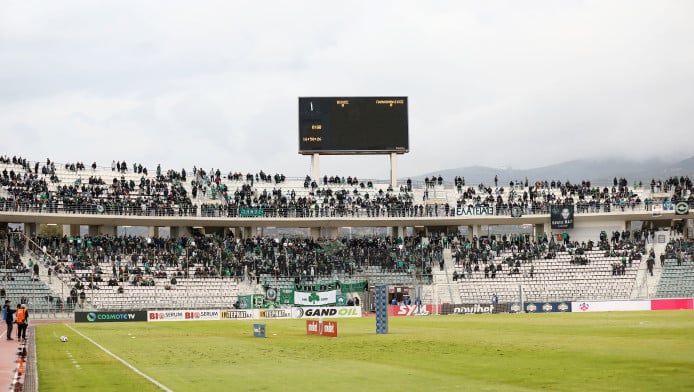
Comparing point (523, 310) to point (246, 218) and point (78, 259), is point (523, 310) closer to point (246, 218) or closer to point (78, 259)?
point (246, 218)

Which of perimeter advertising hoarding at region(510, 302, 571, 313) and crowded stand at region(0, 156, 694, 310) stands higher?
crowded stand at region(0, 156, 694, 310)

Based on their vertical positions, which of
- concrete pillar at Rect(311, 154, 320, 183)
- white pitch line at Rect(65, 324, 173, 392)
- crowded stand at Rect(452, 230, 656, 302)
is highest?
concrete pillar at Rect(311, 154, 320, 183)

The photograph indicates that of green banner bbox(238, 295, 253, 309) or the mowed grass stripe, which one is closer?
the mowed grass stripe

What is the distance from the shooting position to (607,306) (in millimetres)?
70875

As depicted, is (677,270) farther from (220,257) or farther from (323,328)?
(323,328)

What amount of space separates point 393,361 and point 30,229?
6665cm

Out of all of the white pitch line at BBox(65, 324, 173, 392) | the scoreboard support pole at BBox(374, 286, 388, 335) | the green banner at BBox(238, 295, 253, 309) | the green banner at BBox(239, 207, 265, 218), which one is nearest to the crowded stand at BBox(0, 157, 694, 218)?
the green banner at BBox(239, 207, 265, 218)

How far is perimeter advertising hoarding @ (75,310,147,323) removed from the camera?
65.8 metres

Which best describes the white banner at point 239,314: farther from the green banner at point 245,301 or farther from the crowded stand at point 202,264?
the crowded stand at point 202,264

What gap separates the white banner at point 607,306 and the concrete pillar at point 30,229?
4830 centimetres

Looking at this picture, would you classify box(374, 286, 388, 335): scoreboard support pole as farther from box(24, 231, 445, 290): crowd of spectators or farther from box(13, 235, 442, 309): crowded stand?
box(24, 231, 445, 290): crowd of spectators

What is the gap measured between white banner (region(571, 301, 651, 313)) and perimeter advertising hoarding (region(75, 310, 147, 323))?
32.9 metres

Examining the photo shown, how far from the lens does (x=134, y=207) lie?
85.1 metres

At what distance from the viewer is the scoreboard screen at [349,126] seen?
92.6m
